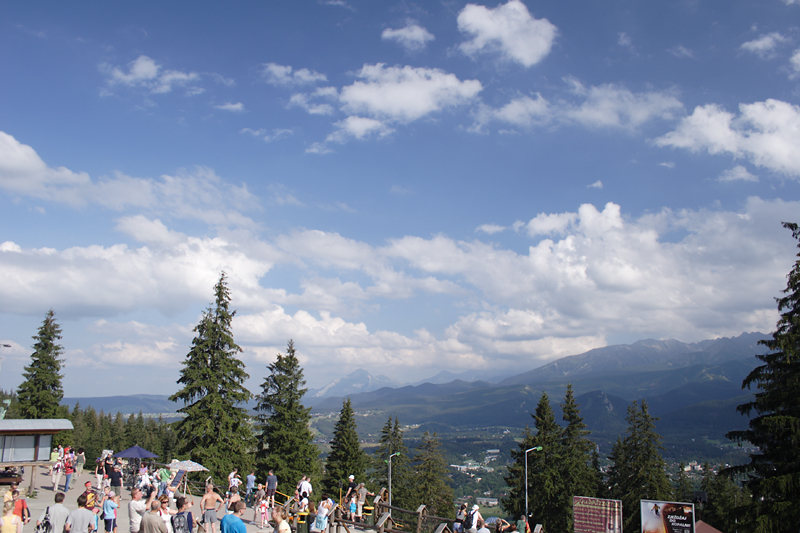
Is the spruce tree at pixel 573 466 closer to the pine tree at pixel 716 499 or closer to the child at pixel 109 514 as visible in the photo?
the pine tree at pixel 716 499

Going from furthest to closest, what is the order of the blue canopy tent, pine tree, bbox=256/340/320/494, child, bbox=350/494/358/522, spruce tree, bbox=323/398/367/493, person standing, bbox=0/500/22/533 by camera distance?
spruce tree, bbox=323/398/367/493 < pine tree, bbox=256/340/320/494 < the blue canopy tent < child, bbox=350/494/358/522 < person standing, bbox=0/500/22/533

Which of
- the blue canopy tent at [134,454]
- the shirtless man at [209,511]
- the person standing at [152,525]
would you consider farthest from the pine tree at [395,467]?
the person standing at [152,525]

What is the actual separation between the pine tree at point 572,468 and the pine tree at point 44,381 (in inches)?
1905

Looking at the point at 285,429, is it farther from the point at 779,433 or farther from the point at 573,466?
the point at 779,433

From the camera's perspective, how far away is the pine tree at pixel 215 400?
35.1 meters

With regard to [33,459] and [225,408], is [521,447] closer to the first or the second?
[225,408]

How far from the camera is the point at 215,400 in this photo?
118 feet

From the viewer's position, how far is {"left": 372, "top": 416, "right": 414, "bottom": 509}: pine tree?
63.9m

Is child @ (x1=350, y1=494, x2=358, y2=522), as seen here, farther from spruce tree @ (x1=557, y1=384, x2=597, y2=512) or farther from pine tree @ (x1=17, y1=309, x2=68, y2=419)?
pine tree @ (x1=17, y1=309, x2=68, y2=419)

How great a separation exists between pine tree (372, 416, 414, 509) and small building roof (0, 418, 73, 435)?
42.6 meters

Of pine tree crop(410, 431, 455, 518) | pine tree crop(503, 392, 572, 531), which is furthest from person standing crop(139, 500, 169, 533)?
pine tree crop(410, 431, 455, 518)

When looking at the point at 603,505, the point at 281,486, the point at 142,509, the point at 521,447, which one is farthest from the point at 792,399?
the point at 281,486

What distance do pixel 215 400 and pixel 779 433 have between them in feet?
106

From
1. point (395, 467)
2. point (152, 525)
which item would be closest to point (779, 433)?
point (152, 525)
